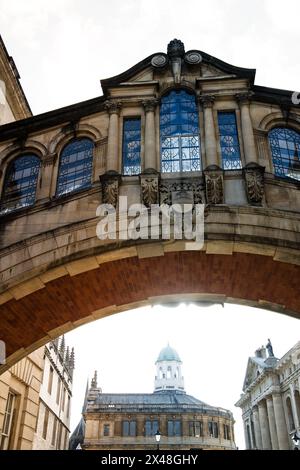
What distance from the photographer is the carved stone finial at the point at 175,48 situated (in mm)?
12125

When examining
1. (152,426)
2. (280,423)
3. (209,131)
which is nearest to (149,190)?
(209,131)

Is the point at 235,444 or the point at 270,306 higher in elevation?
the point at 235,444

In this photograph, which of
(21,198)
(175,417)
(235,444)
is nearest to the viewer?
(21,198)

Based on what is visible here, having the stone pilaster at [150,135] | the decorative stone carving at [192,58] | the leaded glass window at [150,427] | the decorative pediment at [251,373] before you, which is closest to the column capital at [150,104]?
the stone pilaster at [150,135]

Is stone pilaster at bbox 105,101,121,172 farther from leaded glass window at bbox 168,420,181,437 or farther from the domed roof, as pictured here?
the domed roof

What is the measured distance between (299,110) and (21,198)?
7343 millimetres

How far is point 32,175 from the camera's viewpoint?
11.4 metres

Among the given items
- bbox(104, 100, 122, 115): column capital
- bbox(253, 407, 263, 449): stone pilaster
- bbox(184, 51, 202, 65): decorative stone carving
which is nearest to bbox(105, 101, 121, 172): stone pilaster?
bbox(104, 100, 122, 115): column capital

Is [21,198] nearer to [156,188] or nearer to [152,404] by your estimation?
[156,188]

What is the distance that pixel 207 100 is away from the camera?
11328mm

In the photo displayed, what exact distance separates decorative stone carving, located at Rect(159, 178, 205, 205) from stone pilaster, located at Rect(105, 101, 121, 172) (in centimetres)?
132

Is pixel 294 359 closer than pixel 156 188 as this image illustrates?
No
